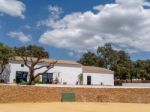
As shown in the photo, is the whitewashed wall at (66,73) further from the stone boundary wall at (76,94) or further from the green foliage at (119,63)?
the green foliage at (119,63)

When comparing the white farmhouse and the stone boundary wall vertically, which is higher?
the white farmhouse

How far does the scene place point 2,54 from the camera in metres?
52.9

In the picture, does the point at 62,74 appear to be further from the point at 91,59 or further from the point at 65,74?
the point at 91,59

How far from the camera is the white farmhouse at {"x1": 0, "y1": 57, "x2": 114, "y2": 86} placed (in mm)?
53844

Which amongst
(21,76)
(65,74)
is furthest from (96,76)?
(21,76)

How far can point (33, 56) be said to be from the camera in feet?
198

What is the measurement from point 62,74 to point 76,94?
15543mm

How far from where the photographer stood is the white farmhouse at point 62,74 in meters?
53.8

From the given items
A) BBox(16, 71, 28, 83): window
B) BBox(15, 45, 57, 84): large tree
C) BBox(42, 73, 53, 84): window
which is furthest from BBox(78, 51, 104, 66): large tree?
BBox(16, 71, 28, 83): window

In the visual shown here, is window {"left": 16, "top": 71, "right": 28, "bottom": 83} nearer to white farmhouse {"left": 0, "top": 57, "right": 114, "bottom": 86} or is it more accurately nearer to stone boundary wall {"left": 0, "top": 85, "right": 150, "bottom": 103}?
white farmhouse {"left": 0, "top": 57, "right": 114, "bottom": 86}

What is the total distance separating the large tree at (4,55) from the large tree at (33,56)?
252cm

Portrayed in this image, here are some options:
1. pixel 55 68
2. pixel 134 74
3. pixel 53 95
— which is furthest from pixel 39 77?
pixel 134 74

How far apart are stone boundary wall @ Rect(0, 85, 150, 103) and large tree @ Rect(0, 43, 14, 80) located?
45.6 ft

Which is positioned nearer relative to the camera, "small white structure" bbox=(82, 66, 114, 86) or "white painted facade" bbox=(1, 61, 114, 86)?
"white painted facade" bbox=(1, 61, 114, 86)
